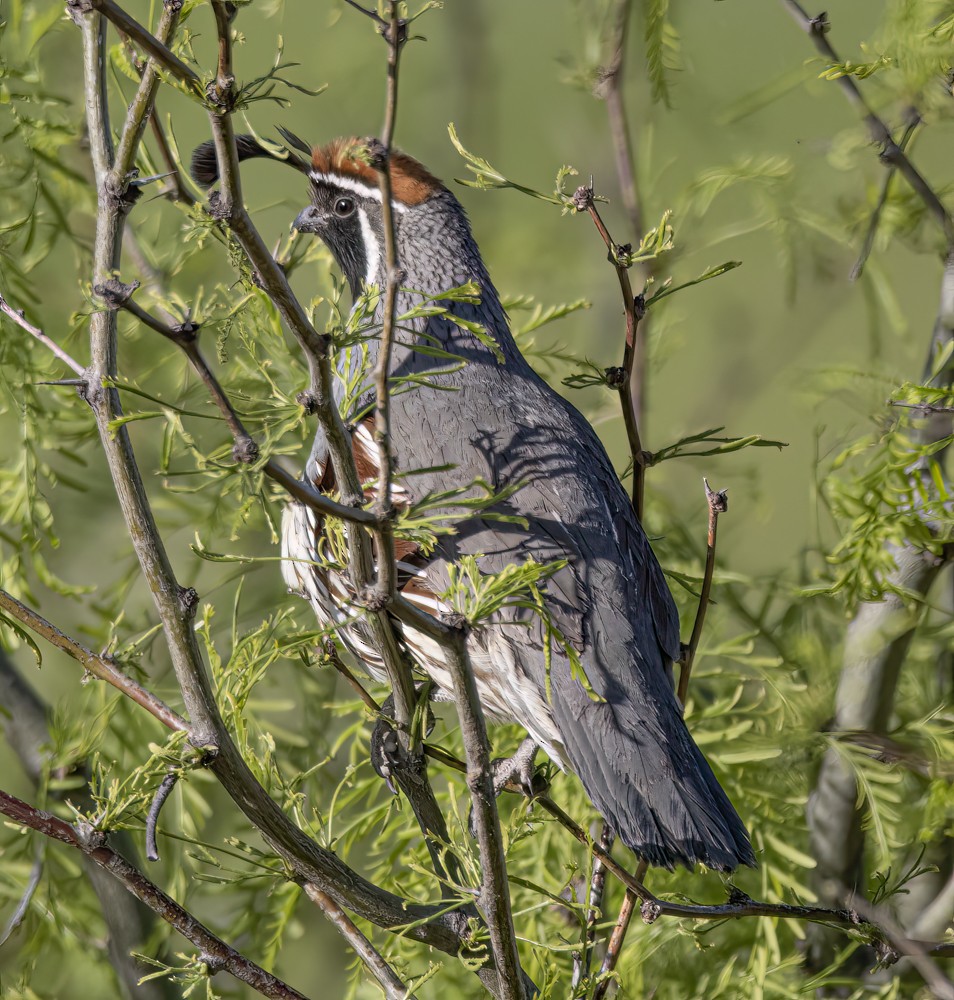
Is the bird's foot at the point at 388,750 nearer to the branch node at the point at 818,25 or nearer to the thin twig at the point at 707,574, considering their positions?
the thin twig at the point at 707,574

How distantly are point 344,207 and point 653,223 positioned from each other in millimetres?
671

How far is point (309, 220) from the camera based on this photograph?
2445 mm

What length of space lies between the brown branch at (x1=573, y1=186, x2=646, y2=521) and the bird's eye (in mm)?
993

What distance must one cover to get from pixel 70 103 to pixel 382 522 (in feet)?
5.38

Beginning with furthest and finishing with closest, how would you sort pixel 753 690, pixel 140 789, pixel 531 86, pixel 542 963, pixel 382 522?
pixel 531 86, pixel 753 690, pixel 542 963, pixel 140 789, pixel 382 522

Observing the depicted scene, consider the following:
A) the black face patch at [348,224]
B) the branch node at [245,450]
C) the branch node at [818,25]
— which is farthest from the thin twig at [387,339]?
the black face patch at [348,224]

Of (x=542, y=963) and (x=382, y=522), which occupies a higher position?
(x=382, y=522)

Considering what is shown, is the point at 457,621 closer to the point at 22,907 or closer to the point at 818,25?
the point at 22,907

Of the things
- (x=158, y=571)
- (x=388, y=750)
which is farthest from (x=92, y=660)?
(x=388, y=750)

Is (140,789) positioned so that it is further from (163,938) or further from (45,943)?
(45,943)

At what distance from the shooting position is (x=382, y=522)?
1.05 meters

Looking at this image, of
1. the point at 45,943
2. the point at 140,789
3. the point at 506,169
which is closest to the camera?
the point at 140,789

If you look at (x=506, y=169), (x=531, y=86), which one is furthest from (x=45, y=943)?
(x=531, y=86)

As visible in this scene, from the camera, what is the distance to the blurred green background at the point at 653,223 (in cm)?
255
